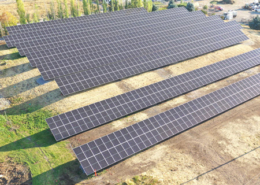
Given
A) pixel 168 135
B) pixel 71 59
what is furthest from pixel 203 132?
pixel 71 59

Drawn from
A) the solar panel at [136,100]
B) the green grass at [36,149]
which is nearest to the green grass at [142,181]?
the green grass at [36,149]

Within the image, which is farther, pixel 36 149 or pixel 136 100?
pixel 136 100

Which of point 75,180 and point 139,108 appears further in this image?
point 139,108

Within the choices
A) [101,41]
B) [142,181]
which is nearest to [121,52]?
[101,41]

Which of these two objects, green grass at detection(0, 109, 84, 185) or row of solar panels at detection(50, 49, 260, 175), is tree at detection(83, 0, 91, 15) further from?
green grass at detection(0, 109, 84, 185)

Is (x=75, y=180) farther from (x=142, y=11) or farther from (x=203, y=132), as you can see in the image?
(x=142, y=11)

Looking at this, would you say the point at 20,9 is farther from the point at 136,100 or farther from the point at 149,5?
the point at 136,100

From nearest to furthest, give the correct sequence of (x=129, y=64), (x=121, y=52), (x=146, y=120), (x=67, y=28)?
(x=146, y=120) < (x=129, y=64) < (x=121, y=52) < (x=67, y=28)
